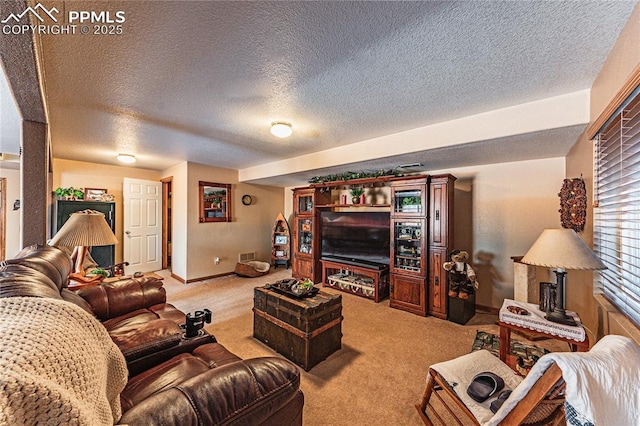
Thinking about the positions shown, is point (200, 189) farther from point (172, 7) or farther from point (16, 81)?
point (172, 7)

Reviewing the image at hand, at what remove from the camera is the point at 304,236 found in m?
5.16

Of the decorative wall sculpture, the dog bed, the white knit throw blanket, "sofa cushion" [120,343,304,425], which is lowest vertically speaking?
the dog bed

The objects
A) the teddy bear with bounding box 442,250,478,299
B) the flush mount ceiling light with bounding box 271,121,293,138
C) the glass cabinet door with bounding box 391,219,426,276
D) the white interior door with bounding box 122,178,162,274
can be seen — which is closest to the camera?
the flush mount ceiling light with bounding box 271,121,293,138

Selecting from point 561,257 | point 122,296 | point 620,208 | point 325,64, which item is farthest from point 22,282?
point 620,208

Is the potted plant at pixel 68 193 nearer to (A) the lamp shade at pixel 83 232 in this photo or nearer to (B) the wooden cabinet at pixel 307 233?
(A) the lamp shade at pixel 83 232

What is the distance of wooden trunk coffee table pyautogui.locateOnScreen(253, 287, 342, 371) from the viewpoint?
217cm

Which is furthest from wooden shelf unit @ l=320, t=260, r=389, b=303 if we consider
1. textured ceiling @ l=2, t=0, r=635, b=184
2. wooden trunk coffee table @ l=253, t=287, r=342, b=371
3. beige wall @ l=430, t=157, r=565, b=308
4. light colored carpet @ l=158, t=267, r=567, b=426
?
textured ceiling @ l=2, t=0, r=635, b=184

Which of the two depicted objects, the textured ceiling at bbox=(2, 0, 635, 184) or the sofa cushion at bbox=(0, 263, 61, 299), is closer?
the sofa cushion at bbox=(0, 263, 61, 299)

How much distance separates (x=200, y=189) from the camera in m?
4.89

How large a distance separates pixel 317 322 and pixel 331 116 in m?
1.97

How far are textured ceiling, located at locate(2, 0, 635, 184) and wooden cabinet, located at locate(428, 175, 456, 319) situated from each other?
1.82 ft

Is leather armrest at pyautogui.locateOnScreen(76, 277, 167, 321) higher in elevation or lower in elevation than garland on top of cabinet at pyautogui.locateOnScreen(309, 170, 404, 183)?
lower

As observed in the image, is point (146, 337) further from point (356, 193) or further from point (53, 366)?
point (356, 193)

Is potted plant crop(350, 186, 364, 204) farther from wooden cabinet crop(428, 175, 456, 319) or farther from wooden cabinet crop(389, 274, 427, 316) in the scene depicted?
wooden cabinet crop(389, 274, 427, 316)
